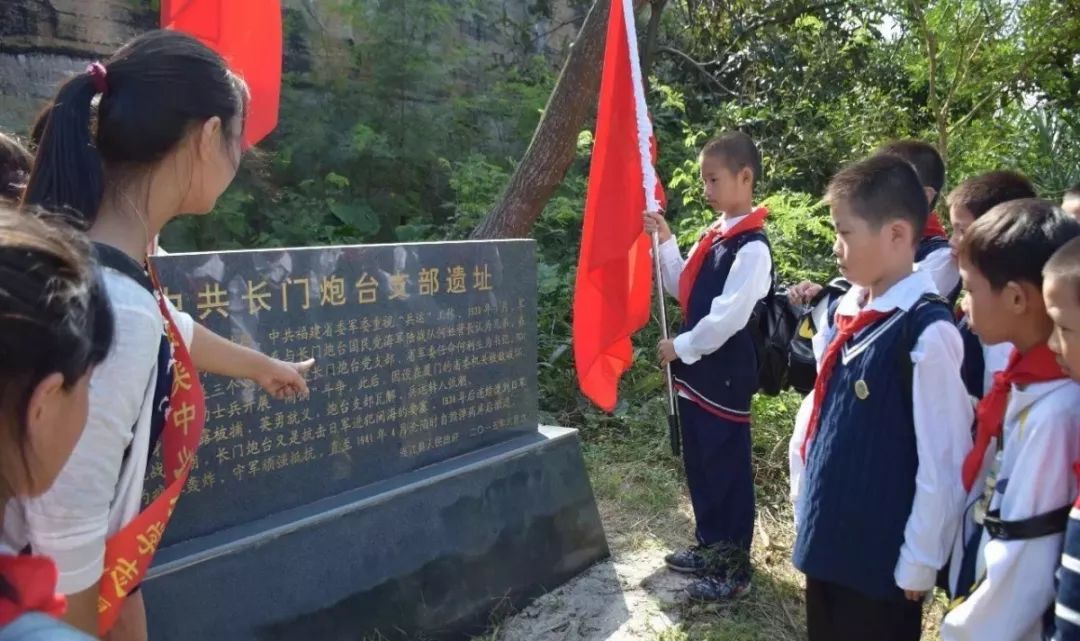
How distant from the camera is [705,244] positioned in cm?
321

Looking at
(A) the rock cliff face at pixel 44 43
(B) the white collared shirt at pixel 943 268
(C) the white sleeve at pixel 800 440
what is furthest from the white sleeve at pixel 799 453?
(A) the rock cliff face at pixel 44 43

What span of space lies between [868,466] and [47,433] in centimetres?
161

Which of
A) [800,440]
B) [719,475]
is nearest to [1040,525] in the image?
[800,440]

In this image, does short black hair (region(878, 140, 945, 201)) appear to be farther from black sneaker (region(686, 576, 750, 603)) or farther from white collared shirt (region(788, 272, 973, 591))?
black sneaker (region(686, 576, 750, 603))

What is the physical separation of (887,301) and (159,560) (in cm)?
187

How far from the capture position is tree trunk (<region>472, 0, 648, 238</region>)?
5.71m

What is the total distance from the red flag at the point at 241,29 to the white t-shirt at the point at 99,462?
195 centimetres

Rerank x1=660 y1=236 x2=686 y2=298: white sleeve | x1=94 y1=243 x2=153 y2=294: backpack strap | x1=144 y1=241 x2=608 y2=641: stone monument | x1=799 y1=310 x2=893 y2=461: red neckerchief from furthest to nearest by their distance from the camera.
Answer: x1=660 y1=236 x2=686 y2=298: white sleeve
x1=144 y1=241 x2=608 y2=641: stone monument
x1=799 y1=310 x2=893 y2=461: red neckerchief
x1=94 y1=243 x2=153 y2=294: backpack strap

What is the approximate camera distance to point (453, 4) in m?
8.15

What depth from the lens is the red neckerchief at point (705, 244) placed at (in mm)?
3076

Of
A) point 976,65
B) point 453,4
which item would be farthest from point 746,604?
point 453,4

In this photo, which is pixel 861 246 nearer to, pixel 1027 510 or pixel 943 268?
pixel 1027 510

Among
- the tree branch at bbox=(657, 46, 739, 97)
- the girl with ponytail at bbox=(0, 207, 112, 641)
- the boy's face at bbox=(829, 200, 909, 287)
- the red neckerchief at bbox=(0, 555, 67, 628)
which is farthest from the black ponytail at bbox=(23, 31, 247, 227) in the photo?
the tree branch at bbox=(657, 46, 739, 97)

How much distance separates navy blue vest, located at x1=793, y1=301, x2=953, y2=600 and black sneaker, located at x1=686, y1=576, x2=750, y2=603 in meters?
1.16
